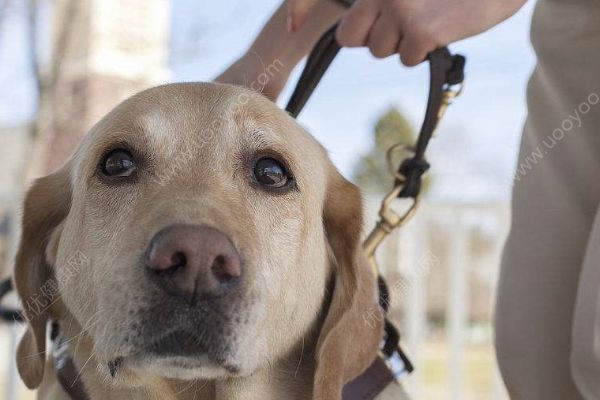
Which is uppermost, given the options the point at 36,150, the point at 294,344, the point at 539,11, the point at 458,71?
the point at 539,11

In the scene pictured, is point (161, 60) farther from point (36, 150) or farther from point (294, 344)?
point (294, 344)

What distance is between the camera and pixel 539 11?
2.24 m

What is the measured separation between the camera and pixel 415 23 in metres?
2.15

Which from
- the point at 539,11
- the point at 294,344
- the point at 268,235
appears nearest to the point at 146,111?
the point at 268,235

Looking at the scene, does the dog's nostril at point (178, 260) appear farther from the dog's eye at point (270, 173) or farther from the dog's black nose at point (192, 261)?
the dog's eye at point (270, 173)

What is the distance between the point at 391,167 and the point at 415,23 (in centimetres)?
64

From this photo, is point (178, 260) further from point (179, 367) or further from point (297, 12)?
point (297, 12)

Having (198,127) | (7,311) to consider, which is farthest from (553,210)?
(7,311)

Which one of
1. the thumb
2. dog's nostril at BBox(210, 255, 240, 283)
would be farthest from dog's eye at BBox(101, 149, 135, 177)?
the thumb

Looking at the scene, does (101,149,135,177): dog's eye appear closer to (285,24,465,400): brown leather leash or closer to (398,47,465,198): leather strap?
(285,24,465,400): brown leather leash

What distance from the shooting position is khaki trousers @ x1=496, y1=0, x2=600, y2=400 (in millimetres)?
2049

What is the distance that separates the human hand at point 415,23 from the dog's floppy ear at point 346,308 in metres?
0.48

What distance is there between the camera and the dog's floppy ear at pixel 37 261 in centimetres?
227

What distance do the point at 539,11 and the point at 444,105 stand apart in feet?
1.41
